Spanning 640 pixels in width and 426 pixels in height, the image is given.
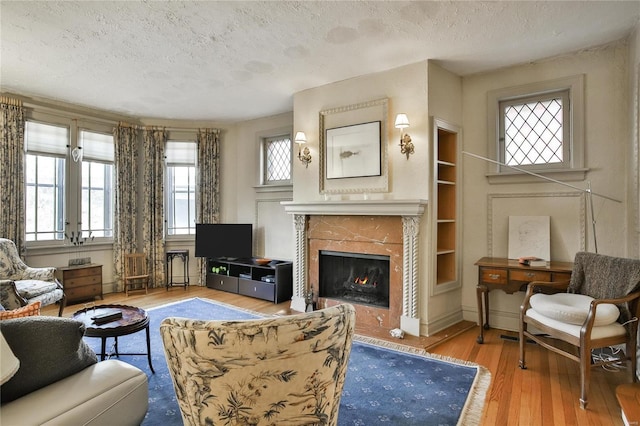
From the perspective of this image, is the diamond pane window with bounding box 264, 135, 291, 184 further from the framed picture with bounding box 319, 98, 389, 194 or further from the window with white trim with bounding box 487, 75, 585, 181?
the window with white trim with bounding box 487, 75, 585, 181

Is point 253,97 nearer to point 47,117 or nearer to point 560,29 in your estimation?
point 47,117

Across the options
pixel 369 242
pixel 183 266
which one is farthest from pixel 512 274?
pixel 183 266

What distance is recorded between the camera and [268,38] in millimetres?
3127

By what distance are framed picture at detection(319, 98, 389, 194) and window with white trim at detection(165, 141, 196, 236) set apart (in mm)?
2987

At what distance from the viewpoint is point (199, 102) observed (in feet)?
16.8

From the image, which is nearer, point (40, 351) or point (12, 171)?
point (40, 351)

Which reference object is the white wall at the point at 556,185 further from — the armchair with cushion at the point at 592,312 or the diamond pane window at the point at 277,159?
the diamond pane window at the point at 277,159

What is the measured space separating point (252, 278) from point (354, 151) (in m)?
2.57

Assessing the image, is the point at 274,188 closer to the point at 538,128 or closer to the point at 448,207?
the point at 448,207

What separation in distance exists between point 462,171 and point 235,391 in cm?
362

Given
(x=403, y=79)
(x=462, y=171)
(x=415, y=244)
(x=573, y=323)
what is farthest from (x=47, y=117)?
(x=573, y=323)

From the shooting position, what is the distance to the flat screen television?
18.9 feet

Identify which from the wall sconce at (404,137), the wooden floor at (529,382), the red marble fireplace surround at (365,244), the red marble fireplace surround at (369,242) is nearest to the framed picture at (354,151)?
the wall sconce at (404,137)

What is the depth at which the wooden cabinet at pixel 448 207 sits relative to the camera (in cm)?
395
